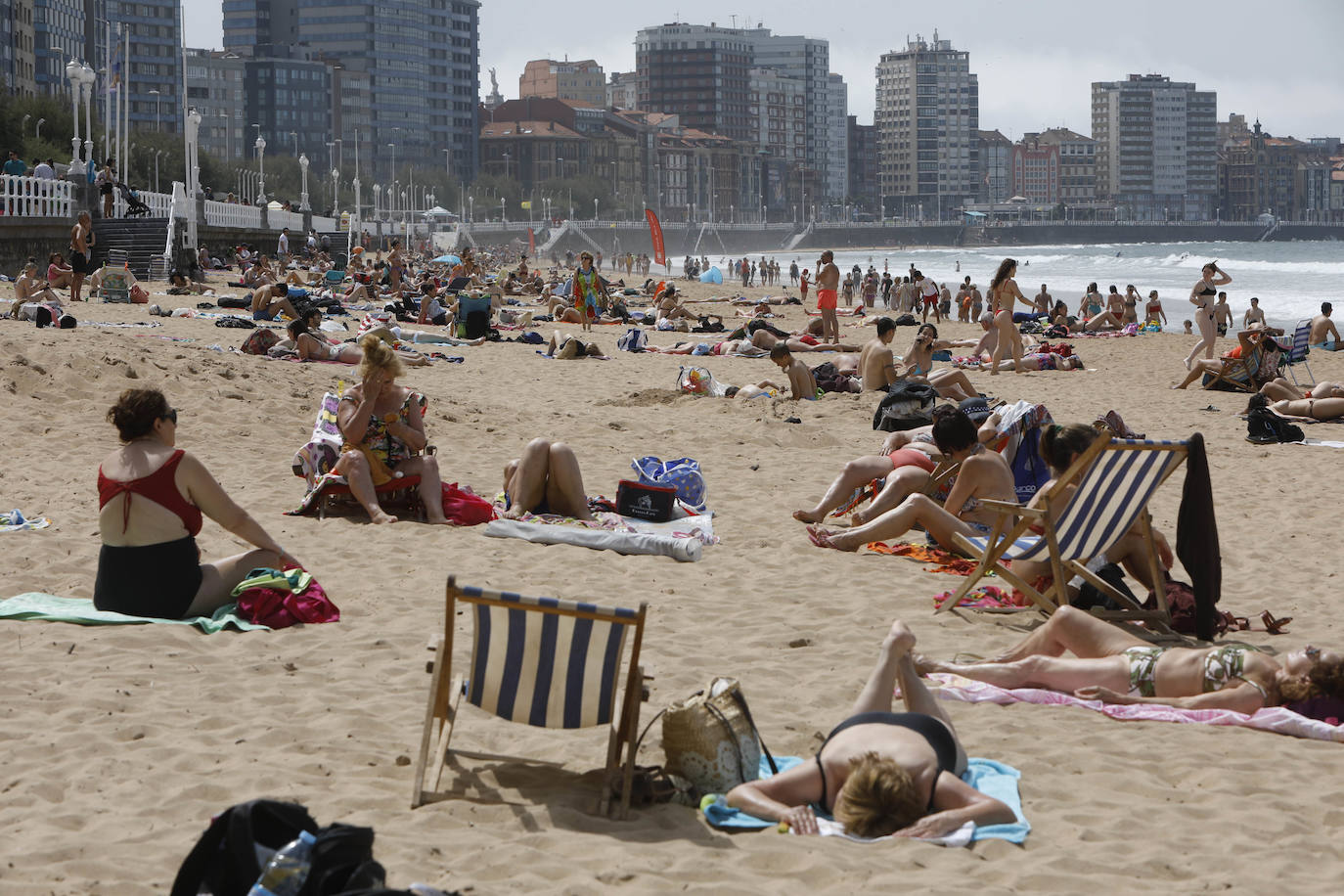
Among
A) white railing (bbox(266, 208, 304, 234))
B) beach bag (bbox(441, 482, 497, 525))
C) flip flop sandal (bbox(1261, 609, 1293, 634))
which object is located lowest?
flip flop sandal (bbox(1261, 609, 1293, 634))

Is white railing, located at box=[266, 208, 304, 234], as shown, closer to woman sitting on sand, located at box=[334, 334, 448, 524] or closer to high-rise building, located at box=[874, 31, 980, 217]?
woman sitting on sand, located at box=[334, 334, 448, 524]

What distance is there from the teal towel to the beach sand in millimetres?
60

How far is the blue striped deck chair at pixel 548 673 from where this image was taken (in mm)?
3566

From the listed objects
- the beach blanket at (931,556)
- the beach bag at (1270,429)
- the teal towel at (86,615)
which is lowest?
the beach blanket at (931,556)

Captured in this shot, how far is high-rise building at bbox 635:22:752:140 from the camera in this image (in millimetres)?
161625

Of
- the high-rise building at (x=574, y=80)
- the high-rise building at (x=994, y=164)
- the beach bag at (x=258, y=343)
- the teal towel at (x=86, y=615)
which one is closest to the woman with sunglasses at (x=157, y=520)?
the teal towel at (x=86, y=615)

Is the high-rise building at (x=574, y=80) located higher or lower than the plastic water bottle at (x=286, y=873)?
higher

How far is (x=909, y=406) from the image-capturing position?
9.66 metres

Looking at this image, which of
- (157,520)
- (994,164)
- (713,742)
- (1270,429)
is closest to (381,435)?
(157,520)

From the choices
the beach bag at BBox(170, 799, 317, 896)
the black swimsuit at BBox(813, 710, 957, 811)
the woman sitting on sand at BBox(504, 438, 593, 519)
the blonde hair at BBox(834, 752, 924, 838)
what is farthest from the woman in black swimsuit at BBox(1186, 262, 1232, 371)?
the beach bag at BBox(170, 799, 317, 896)

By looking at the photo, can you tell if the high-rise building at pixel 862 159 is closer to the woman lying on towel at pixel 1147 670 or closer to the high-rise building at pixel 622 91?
the high-rise building at pixel 622 91

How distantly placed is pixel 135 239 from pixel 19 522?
2182cm

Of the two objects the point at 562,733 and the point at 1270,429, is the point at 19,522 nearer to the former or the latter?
the point at 562,733

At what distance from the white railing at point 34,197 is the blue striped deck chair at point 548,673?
22.3m
